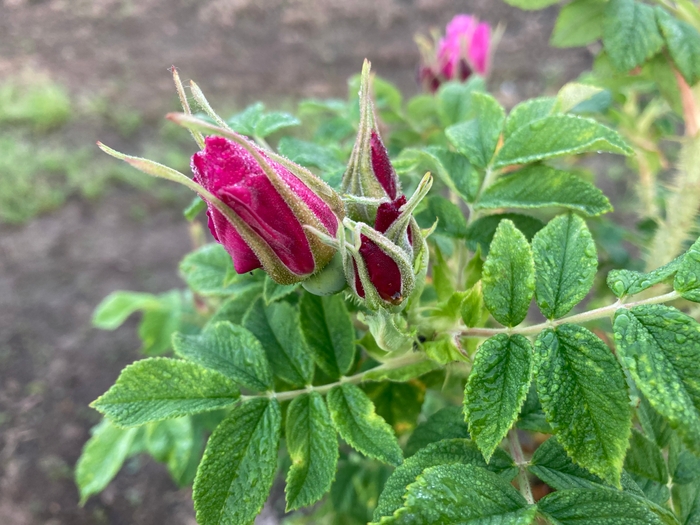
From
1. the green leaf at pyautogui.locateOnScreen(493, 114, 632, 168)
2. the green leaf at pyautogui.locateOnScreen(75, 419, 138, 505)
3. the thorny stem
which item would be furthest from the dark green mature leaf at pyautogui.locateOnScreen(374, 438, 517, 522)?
the green leaf at pyautogui.locateOnScreen(75, 419, 138, 505)

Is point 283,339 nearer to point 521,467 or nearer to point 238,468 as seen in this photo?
point 238,468

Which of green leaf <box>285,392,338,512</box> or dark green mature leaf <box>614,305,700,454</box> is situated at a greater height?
dark green mature leaf <box>614,305,700,454</box>

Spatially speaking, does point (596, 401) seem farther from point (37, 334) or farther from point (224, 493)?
point (37, 334)

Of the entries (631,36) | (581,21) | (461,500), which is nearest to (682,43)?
(631,36)

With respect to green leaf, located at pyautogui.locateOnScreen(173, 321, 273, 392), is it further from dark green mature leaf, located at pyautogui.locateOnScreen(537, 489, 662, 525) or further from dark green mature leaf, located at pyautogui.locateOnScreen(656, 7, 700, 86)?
dark green mature leaf, located at pyautogui.locateOnScreen(656, 7, 700, 86)

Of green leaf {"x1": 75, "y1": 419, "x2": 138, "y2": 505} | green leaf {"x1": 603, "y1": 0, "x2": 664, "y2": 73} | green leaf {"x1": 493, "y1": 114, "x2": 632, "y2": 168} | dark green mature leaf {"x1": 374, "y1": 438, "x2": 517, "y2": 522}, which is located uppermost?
green leaf {"x1": 603, "y1": 0, "x2": 664, "y2": 73}
